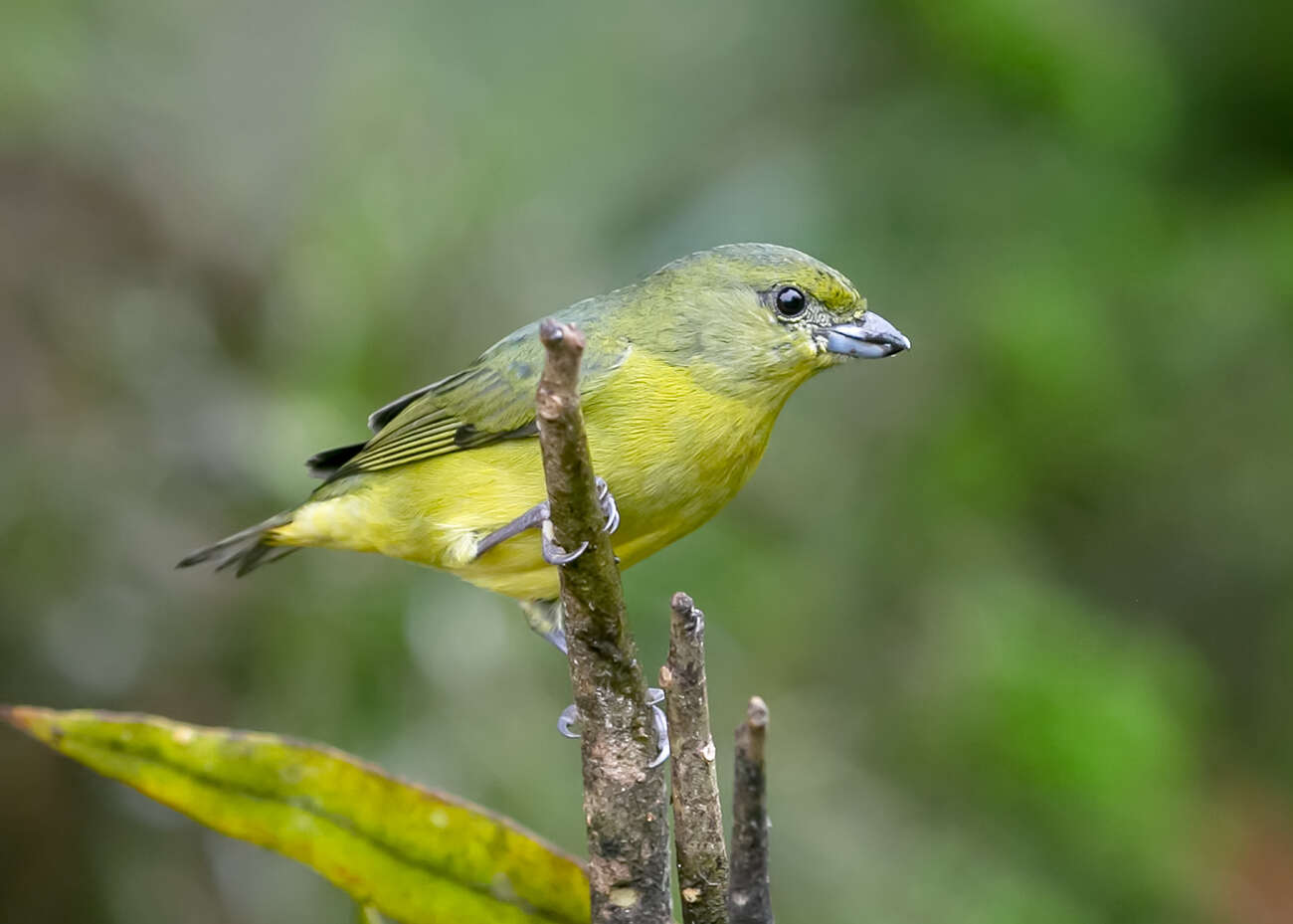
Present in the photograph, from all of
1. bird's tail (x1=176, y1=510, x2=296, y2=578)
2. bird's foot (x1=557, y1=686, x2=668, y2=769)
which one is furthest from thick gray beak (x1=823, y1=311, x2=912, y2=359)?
bird's tail (x1=176, y1=510, x2=296, y2=578)

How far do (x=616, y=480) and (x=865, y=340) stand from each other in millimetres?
628

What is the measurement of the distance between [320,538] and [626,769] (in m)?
1.60

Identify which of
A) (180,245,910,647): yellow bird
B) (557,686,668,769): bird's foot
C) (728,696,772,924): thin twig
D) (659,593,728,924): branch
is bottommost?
(728,696,772,924): thin twig

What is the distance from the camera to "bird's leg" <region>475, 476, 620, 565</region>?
2.17 meters

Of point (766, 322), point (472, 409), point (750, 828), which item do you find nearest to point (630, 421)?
point (766, 322)

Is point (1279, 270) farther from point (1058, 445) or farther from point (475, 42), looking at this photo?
point (475, 42)

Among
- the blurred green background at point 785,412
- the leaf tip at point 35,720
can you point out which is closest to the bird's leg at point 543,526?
the leaf tip at point 35,720

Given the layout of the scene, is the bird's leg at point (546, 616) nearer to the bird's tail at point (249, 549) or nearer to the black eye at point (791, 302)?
the bird's tail at point (249, 549)

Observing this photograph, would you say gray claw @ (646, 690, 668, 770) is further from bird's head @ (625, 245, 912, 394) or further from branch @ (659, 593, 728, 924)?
bird's head @ (625, 245, 912, 394)

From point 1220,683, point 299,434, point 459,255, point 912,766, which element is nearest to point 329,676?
point 299,434

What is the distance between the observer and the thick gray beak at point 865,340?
3.05 meters

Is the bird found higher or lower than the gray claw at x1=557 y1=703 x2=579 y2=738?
higher

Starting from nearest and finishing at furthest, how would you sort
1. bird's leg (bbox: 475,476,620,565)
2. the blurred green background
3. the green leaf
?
bird's leg (bbox: 475,476,620,565) → the green leaf → the blurred green background

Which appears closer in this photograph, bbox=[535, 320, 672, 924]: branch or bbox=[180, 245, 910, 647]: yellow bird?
bbox=[535, 320, 672, 924]: branch
